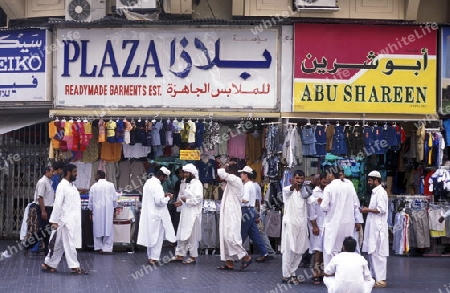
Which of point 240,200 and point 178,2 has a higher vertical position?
point 178,2

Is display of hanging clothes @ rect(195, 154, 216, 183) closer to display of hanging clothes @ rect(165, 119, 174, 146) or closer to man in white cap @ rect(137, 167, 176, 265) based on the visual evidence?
display of hanging clothes @ rect(165, 119, 174, 146)

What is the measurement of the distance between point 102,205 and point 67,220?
372cm

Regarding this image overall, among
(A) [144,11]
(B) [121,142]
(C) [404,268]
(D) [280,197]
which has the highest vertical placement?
(A) [144,11]

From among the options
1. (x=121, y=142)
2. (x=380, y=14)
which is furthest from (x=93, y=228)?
(x=380, y=14)

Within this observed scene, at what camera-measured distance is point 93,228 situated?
53.9ft

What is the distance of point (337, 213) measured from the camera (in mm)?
12180

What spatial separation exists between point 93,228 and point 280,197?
12.1 feet

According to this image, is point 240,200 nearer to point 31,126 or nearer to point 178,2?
point 178,2

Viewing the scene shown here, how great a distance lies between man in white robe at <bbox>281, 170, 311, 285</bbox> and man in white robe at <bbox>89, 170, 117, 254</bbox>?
497cm

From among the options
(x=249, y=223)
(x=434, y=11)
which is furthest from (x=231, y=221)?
(x=434, y=11)

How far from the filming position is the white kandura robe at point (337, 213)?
12.1 metres

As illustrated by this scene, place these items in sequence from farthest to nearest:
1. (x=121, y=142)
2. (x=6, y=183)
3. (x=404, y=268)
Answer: (x=6, y=183)
(x=121, y=142)
(x=404, y=268)

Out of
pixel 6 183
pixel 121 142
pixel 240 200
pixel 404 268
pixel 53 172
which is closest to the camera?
pixel 240 200

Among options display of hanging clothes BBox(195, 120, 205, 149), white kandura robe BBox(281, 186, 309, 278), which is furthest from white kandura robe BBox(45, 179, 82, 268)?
display of hanging clothes BBox(195, 120, 205, 149)
